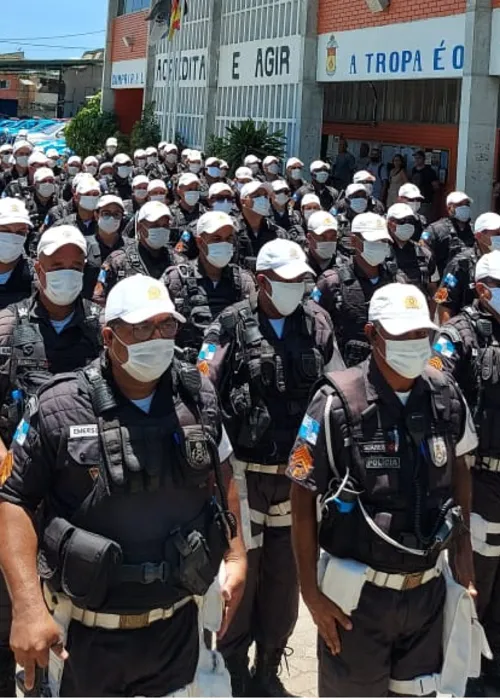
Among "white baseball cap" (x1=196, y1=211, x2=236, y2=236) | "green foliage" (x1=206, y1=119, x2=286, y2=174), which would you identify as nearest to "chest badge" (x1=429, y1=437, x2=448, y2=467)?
"white baseball cap" (x1=196, y1=211, x2=236, y2=236)

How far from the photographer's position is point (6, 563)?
2.72m

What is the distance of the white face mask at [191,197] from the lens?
36.0ft

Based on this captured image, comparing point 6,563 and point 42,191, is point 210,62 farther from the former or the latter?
point 6,563

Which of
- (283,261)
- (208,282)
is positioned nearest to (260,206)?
(208,282)

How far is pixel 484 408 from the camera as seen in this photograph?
4.09 metres

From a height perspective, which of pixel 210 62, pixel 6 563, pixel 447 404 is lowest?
pixel 6 563

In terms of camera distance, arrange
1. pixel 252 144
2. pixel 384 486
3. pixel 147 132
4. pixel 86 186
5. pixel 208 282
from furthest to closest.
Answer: pixel 147 132 → pixel 252 144 → pixel 86 186 → pixel 208 282 → pixel 384 486

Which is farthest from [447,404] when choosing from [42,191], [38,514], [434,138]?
[434,138]

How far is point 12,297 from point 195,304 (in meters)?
1.27

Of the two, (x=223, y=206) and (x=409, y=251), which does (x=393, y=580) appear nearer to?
(x=409, y=251)

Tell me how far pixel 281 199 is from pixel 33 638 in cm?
899

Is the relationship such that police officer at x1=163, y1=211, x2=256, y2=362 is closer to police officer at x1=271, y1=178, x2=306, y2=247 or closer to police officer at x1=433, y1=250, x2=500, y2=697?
police officer at x1=433, y1=250, x2=500, y2=697

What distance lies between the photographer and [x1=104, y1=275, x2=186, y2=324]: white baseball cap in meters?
2.85

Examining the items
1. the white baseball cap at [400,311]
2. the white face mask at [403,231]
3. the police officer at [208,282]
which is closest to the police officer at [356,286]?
the police officer at [208,282]
